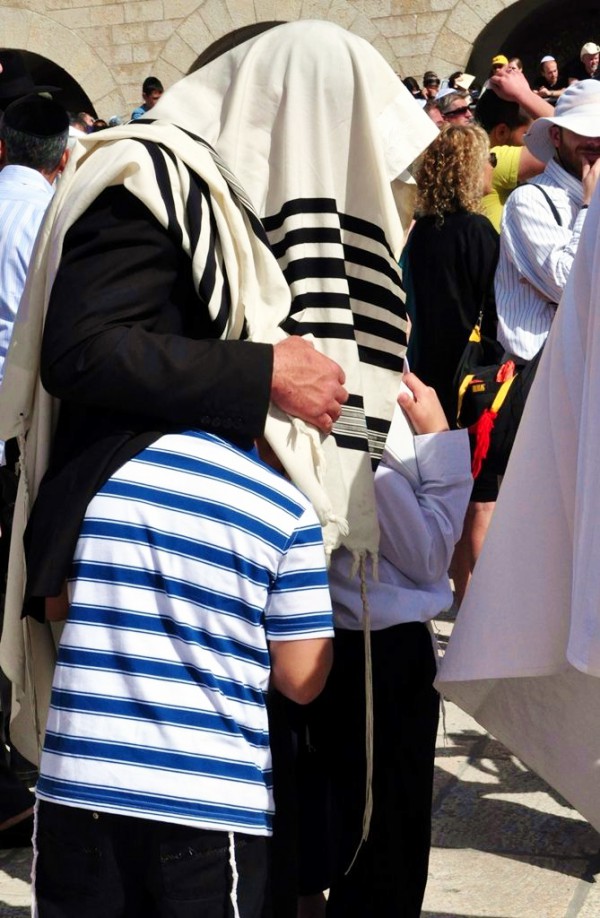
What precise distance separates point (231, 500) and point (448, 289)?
349cm

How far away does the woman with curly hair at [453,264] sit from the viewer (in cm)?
507

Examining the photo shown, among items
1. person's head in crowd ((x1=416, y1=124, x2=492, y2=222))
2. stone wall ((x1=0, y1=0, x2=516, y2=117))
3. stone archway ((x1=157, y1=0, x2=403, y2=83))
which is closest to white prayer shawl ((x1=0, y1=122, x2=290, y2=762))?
person's head in crowd ((x1=416, y1=124, x2=492, y2=222))

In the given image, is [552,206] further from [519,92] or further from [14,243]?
[519,92]

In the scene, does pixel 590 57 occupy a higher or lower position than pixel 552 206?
higher

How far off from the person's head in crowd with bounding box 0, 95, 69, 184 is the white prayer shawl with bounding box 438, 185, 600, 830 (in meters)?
2.67

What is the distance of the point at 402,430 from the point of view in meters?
2.57

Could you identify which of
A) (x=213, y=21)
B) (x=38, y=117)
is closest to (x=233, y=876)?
(x=38, y=117)

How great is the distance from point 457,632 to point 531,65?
1772cm

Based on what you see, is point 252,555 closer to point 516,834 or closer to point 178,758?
point 178,758

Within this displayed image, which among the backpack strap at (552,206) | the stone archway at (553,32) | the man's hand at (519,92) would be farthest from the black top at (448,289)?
the stone archway at (553,32)

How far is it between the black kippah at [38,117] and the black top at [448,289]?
5.34 ft

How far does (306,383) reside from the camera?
1.99 metres

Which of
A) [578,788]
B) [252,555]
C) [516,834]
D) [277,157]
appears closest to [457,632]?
[578,788]

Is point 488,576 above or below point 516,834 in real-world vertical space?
above
